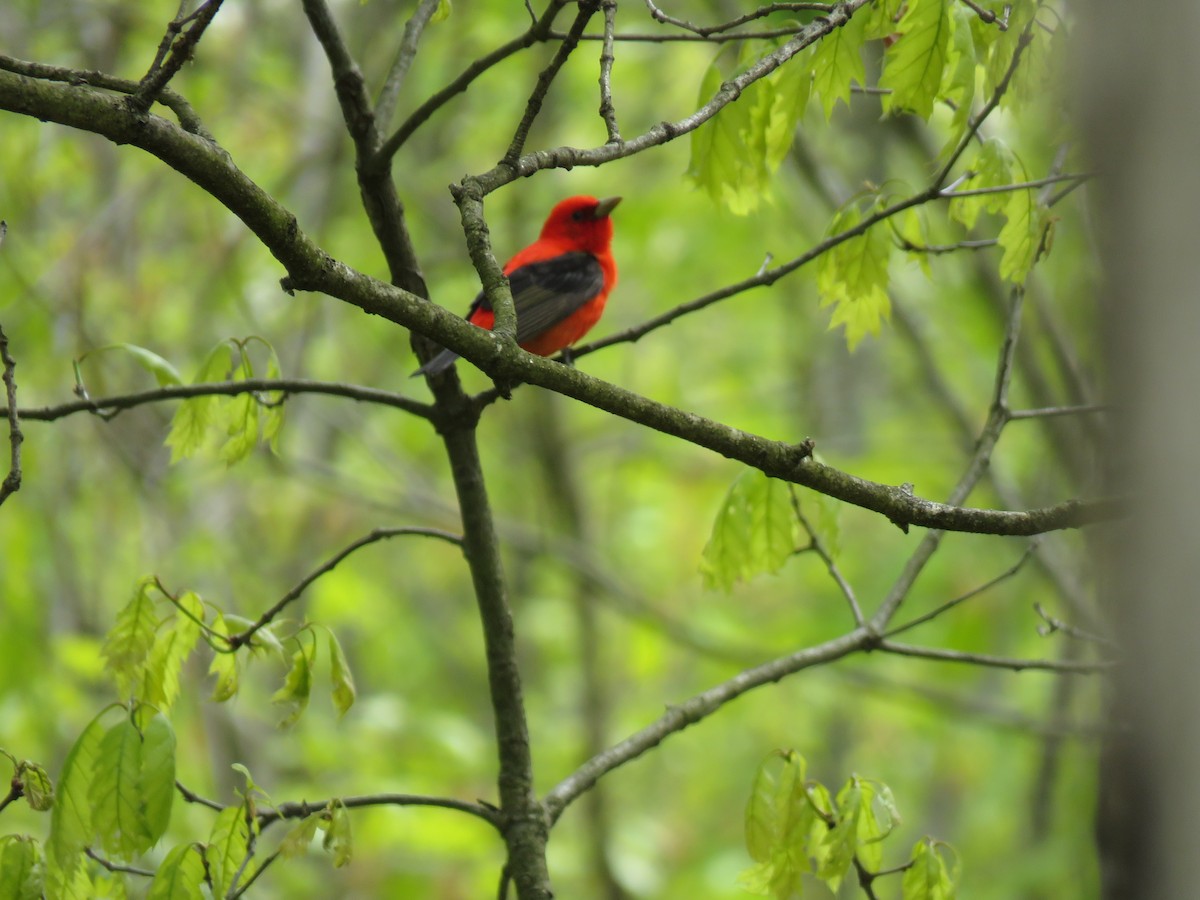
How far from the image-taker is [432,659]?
1066cm

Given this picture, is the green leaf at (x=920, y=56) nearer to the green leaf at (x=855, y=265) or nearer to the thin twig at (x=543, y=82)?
the green leaf at (x=855, y=265)

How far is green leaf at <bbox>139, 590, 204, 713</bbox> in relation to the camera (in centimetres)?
236

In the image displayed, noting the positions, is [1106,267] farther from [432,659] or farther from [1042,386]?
[432,659]

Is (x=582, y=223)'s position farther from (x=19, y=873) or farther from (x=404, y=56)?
(x=19, y=873)

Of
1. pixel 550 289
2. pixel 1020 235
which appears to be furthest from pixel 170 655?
pixel 550 289

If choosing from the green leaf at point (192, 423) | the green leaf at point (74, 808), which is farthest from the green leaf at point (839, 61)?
the green leaf at point (74, 808)

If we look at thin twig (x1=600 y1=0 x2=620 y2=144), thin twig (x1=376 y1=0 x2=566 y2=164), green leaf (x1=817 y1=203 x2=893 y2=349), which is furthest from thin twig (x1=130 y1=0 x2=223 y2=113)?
green leaf (x1=817 y1=203 x2=893 y2=349)

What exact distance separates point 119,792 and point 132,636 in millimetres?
352

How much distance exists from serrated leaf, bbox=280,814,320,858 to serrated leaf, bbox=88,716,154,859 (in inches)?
9.0

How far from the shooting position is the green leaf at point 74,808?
2032 millimetres

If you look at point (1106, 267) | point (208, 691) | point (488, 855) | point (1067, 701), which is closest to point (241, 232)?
point (208, 691)

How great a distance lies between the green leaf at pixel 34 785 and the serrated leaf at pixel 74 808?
7cm

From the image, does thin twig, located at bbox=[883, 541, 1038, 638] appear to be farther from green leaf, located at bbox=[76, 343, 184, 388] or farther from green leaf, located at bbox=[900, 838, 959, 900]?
green leaf, located at bbox=[76, 343, 184, 388]

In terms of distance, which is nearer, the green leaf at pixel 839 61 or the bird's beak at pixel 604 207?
the green leaf at pixel 839 61
